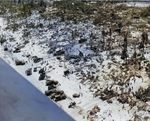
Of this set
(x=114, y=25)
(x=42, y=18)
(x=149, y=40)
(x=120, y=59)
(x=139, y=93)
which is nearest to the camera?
(x=139, y=93)

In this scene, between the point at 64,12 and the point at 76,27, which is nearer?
the point at 76,27

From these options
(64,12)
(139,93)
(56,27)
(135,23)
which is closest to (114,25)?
(135,23)

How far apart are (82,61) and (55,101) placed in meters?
1.64

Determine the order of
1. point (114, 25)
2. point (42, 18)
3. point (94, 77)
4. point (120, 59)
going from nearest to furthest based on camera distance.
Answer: point (94, 77), point (120, 59), point (114, 25), point (42, 18)

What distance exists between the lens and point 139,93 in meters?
3.88

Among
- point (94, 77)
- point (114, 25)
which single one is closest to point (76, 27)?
point (114, 25)

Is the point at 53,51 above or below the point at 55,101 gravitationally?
above

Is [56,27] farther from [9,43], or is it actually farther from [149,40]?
[149,40]

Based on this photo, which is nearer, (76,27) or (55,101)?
(55,101)

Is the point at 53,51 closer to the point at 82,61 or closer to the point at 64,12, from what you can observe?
the point at 82,61

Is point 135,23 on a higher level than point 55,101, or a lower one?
higher

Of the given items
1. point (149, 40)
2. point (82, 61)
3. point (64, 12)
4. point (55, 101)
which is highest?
point (64, 12)

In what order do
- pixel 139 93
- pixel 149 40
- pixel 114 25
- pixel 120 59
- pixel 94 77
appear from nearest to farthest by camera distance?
pixel 139 93 < pixel 94 77 < pixel 120 59 < pixel 149 40 < pixel 114 25

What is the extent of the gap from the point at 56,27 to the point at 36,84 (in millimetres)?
3493
